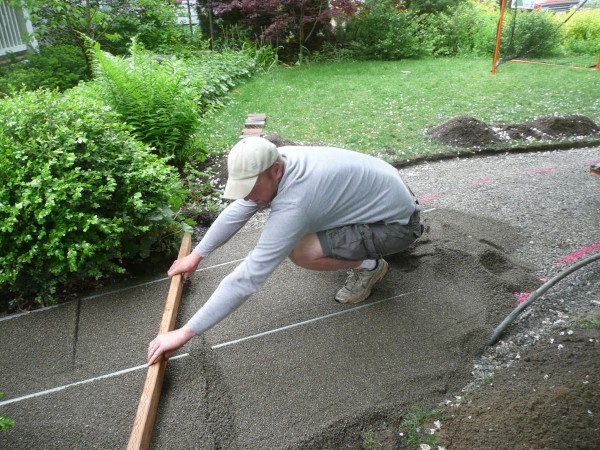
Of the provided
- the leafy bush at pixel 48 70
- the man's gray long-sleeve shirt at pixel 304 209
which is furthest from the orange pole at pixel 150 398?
the leafy bush at pixel 48 70

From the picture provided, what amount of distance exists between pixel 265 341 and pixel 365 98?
592 cm

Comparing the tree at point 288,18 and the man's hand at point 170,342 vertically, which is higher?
the tree at point 288,18

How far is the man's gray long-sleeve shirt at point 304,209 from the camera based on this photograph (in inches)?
83.7

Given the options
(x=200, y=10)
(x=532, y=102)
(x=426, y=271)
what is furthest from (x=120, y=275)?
(x=200, y=10)

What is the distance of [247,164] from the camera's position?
2.10 meters

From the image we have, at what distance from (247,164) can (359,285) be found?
1.27m

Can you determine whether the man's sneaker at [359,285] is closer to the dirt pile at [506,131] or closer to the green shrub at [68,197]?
the green shrub at [68,197]

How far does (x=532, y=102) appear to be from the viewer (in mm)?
7090

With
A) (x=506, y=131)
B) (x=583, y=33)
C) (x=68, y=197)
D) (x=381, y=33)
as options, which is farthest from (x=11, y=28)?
(x=583, y=33)

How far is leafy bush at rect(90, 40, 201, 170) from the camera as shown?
4.48 m

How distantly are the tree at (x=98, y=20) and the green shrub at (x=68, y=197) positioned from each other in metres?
4.91

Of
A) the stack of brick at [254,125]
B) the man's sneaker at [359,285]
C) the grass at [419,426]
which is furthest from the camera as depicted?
the stack of brick at [254,125]

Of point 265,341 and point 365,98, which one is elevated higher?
point 365,98

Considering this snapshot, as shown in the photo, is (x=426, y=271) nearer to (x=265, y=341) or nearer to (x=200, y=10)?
(x=265, y=341)
